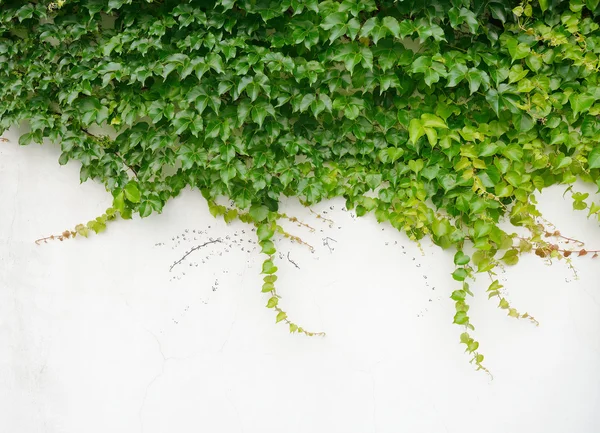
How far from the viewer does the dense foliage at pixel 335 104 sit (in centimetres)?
168

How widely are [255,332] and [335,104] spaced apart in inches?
38.0

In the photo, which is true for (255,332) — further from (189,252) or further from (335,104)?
(335,104)

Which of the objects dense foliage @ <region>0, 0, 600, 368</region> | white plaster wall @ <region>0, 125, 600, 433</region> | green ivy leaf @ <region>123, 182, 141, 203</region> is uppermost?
dense foliage @ <region>0, 0, 600, 368</region>

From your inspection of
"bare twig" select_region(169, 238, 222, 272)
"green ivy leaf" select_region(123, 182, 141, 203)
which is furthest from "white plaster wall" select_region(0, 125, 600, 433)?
"green ivy leaf" select_region(123, 182, 141, 203)

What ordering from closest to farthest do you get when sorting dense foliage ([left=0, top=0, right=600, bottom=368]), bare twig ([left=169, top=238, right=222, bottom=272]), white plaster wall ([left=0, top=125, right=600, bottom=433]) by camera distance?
dense foliage ([left=0, top=0, right=600, bottom=368]) < white plaster wall ([left=0, top=125, right=600, bottom=433]) < bare twig ([left=169, top=238, right=222, bottom=272])

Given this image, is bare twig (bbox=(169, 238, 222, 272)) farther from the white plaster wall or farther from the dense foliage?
the dense foliage

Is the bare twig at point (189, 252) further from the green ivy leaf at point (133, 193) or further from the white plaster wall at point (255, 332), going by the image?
the green ivy leaf at point (133, 193)

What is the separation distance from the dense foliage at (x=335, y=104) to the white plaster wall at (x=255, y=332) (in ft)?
0.35

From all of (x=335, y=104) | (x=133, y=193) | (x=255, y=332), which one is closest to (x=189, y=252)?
(x=133, y=193)

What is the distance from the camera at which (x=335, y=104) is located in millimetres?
1778

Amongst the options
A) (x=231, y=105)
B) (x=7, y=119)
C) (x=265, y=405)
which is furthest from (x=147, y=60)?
(x=265, y=405)

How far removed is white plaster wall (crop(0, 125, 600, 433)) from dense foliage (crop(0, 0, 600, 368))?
108 millimetres

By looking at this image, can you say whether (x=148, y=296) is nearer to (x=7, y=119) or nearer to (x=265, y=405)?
(x=265, y=405)

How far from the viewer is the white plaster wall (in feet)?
6.23
